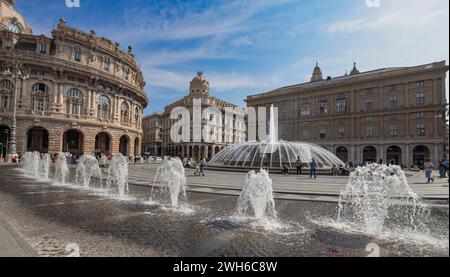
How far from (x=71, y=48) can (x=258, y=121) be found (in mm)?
51800

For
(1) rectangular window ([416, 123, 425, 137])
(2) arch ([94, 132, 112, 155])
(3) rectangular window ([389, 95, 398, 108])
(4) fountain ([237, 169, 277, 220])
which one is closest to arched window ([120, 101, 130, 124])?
(2) arch ([94, 132, 112, 155])

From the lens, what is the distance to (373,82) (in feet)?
179

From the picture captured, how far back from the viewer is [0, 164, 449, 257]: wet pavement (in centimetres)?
472

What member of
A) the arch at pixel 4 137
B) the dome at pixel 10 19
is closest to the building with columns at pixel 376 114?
the arch at pixel 4 137

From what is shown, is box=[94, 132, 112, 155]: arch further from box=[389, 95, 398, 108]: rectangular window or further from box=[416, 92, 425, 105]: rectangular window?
box=[416, 92, 425, 105]: rectangular window

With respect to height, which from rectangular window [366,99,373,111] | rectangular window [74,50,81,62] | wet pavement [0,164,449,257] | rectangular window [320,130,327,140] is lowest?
wet pavement [0,164,449,257]

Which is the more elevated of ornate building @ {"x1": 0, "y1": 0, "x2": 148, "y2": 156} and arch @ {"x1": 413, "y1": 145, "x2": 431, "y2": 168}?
ornate building @ {"x1": 0, "y1": 0, "x2": 148, "y2": 156}

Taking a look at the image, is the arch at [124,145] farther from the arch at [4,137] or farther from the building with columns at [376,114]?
the building with columns at [376,114]

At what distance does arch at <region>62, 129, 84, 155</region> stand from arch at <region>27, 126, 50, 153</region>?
2.66m

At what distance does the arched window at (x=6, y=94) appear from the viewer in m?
36.1

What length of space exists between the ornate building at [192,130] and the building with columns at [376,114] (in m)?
24.7

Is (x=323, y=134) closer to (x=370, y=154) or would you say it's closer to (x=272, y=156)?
(x=370, y=154)

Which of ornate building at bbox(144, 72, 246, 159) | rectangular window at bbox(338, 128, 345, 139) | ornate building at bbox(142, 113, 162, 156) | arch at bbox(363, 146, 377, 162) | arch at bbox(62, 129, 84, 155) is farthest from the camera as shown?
ornate building at bbox(142, 113, 162, 156)
